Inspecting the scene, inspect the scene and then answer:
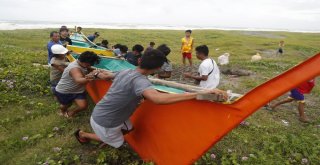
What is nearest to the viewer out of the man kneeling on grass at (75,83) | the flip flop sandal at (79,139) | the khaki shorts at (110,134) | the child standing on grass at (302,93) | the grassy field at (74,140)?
the khaki shorts at (110,134)

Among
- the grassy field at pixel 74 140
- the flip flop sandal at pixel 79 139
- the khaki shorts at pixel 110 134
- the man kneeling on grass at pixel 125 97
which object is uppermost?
the man kneeling on grass at pixel 125 97

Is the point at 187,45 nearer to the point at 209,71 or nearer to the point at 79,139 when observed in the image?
the point at 209,71

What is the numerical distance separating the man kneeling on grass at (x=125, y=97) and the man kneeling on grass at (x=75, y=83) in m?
0.76

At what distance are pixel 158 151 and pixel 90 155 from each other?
1.15 m

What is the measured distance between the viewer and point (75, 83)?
19.6 feet

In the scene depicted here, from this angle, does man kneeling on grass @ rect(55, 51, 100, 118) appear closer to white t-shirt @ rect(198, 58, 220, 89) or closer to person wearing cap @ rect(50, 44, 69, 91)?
person wearing cap @ rect(50, 44, 69, 91)

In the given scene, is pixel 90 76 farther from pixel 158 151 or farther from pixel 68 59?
pixel 68 59

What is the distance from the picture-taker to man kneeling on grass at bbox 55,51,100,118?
5.57 m

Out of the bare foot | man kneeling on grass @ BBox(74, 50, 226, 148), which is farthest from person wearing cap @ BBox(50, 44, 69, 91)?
the bare foot

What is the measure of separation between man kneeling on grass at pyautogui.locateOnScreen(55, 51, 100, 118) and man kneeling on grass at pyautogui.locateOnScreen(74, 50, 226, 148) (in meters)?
0.76

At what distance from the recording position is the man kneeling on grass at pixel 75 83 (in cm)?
557

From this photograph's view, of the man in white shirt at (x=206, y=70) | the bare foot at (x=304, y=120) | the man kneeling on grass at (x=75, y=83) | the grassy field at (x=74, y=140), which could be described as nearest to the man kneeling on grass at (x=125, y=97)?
the grassy field at (x=74, y=140)

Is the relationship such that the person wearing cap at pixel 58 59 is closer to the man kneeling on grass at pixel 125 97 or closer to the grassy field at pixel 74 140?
the grassy field at pixel 74 140

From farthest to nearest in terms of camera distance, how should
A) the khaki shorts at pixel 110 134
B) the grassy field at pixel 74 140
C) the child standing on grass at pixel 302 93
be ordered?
the child standing on grass at pixel 302 93
the grassy field at pixel 74 140
the khaki shorts at pixel 110 134
